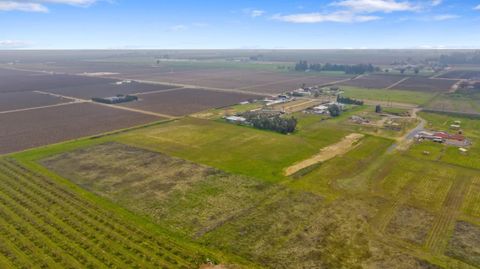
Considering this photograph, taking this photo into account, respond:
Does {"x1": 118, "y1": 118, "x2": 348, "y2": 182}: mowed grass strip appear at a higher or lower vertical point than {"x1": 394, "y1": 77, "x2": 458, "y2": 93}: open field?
lower

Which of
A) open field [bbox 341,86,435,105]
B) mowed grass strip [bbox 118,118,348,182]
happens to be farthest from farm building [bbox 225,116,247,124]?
open field [bbox 341,86,435,105]

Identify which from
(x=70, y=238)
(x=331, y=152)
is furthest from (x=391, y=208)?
(x=70, y=238)

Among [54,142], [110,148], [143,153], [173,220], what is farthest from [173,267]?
[54,142]

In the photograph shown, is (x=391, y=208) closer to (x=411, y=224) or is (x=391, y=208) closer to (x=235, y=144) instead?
(x=411, y=224)

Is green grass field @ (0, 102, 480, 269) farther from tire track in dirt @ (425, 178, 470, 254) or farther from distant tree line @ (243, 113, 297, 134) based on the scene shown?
distant tree line @ (243, 113, 297, 134)

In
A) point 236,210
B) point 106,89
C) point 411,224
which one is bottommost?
point 411,224

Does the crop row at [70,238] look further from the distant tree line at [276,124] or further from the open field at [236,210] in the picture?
the distant tree line at [276,124]
